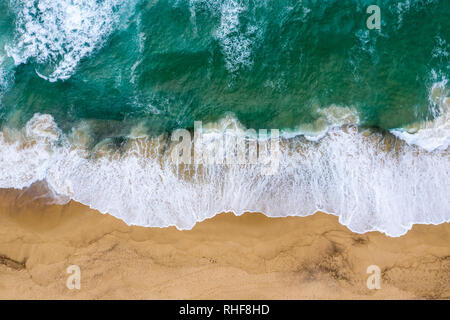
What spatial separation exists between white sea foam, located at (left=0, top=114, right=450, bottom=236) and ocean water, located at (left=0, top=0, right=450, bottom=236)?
0.03m

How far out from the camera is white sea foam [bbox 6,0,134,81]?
7395 millimetres

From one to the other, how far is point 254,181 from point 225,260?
6.20ft

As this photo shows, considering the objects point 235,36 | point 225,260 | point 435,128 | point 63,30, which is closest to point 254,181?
point 225,260

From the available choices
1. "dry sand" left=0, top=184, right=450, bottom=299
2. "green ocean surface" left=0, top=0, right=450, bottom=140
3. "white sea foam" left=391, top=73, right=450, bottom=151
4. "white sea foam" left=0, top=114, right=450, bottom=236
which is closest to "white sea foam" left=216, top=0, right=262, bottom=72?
"green ocean surface" left=0, top=0, right=450, bottom=140

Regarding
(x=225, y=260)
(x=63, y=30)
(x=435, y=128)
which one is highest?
(x=63, y=30)

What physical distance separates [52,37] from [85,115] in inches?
86.4

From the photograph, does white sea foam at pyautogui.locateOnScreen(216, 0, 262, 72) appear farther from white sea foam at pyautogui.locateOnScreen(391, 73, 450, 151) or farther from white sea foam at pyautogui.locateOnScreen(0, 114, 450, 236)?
white sea foam at pyautogui.locateOnScreen(391, 73, 450, 151)

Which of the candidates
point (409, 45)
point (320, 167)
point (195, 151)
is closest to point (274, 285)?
point (320, 167)

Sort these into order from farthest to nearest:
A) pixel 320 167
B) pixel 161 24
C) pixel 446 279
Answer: pixel 161 24 → pixel 320 167 → pixel 446 279

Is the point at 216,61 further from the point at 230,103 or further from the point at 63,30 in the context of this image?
the point at 63,30

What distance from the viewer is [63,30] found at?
24.3 ft

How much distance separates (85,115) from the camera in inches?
288

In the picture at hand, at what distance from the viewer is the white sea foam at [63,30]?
24.3 feet
